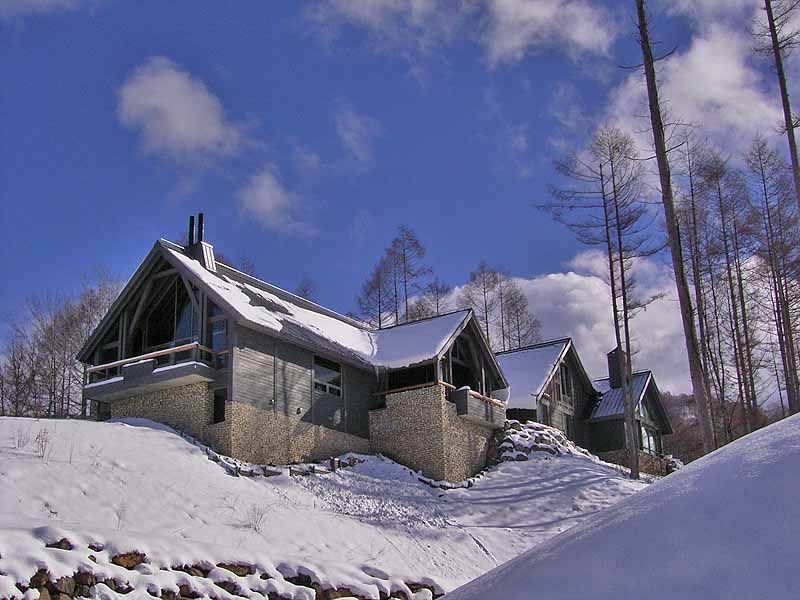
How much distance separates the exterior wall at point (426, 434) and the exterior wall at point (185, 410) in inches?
230

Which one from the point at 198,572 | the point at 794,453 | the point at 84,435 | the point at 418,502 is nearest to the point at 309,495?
the point at 418,502

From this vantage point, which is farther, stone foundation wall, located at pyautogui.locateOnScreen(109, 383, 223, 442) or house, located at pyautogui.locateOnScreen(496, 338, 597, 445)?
house, located at pyautogui.locateOnScreen(496, 338, 597, 445)

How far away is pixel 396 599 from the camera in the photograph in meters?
12.5

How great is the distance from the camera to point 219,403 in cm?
2259

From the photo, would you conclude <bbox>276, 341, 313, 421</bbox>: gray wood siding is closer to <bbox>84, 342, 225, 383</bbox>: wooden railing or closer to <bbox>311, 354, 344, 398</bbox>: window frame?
<bbox>311, 354, 344, 398</bbox>: window frame

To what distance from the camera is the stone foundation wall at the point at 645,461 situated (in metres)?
32.8

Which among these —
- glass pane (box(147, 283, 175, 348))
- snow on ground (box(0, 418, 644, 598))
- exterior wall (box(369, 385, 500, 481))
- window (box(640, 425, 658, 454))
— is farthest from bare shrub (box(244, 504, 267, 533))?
window (box(640, 425, 658, 454))

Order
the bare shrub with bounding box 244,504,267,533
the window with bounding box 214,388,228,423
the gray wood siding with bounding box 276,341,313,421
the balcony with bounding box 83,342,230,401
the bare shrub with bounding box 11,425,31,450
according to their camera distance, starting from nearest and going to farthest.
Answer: the bare shrub with bounding box 244,504,267,533
the bare shrub with bounding box 11,425,31,450
the balcony with bounding box 83,342,230,401
the window with bounding box 214,388,228,423
the gray wood siding with bounding box 276,341,313,421

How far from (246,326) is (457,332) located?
24.8 ft

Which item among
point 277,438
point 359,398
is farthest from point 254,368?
point 359,398

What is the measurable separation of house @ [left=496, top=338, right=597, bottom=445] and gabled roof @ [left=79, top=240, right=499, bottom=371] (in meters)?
5.49

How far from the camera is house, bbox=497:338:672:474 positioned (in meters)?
32.2

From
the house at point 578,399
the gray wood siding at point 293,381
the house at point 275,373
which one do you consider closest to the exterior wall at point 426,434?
the house at point 275,373

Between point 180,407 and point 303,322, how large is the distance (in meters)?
5.11
